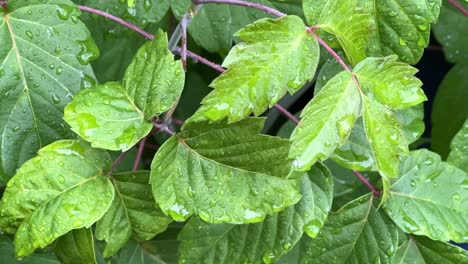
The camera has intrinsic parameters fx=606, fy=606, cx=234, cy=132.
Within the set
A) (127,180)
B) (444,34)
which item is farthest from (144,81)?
(444,34)

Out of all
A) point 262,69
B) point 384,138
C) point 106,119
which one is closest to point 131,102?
point 106,119

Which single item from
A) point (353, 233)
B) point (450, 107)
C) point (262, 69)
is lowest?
point (450, 107)

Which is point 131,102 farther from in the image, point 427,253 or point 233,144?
point 427,253

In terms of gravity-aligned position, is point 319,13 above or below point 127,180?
above

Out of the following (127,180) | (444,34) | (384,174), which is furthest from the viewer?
(444,34)

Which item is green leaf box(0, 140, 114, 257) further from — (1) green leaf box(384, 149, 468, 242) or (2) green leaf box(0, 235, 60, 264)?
(1) green leaf box(384, 149, 468, 242)

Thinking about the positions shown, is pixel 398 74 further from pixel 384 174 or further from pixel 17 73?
pixel 17 73

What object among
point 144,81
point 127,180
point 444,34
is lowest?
point 444,34
